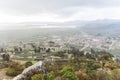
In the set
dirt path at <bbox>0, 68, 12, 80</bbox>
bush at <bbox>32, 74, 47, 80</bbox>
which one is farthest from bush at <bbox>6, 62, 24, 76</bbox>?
bush at <bbox>32, 74, 47, 80</bbox>

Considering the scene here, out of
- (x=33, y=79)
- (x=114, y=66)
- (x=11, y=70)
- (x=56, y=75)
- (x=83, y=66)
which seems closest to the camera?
(x=33, y=79)

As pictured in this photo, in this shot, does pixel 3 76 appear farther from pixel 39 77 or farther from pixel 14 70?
pixel 39 77

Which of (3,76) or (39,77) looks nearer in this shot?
(39,77)

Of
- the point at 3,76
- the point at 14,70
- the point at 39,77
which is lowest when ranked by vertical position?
the point at 3,76

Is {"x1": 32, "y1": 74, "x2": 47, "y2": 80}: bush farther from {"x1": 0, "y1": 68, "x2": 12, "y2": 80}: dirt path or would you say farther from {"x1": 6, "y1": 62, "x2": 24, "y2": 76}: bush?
{"x1": 6, "y1": 62, "x2": 24, "y2": 76}: bush

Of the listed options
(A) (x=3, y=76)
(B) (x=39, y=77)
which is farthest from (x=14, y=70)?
(B) (x=39, y=77)

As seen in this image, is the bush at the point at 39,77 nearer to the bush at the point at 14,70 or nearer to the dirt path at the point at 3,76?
the dirt path at the point at 3,76

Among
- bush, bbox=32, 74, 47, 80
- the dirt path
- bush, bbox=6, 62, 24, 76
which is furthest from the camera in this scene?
bush, bbox=6, 62, 24, 76

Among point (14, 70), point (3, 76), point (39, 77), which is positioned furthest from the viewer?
point (14, 70)

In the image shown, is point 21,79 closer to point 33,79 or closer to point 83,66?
point 33,79

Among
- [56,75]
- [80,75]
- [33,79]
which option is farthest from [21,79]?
[80,75]

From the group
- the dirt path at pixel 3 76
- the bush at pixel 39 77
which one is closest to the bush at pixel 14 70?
the dirt path at pixel 3 76
